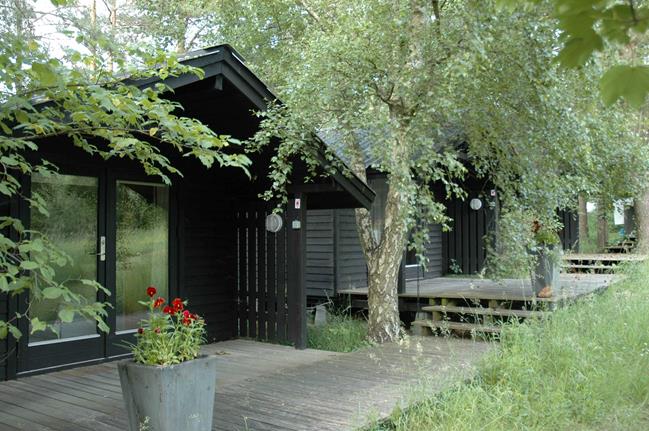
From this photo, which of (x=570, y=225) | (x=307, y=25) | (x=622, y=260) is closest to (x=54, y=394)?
(x=307, y=25)

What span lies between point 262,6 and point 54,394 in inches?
254

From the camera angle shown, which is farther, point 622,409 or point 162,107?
point 622,409

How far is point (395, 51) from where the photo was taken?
6.03 metres

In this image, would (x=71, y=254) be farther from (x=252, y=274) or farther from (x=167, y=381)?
(x=167, y=381)

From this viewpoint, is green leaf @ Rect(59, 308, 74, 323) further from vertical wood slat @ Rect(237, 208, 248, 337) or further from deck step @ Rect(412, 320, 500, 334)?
vertical wood slat @ Rect(237, 208, 248, 337)

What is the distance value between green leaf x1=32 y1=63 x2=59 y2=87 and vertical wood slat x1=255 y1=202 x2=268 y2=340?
14.1 feet

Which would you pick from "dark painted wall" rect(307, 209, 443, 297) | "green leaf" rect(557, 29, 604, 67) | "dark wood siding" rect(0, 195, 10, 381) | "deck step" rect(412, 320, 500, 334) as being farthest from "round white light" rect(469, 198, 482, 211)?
"green leaf" rect(557, 29, 604, 67)

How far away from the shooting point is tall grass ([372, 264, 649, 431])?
3.97m

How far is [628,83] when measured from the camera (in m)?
1.62

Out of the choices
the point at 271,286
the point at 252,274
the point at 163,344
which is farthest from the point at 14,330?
the point at 252,274

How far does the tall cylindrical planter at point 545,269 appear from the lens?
7.52 meters

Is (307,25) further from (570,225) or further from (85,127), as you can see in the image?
(570,225)

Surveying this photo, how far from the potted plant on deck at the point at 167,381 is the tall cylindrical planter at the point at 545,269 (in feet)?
16.9

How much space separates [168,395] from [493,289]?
667 cm
